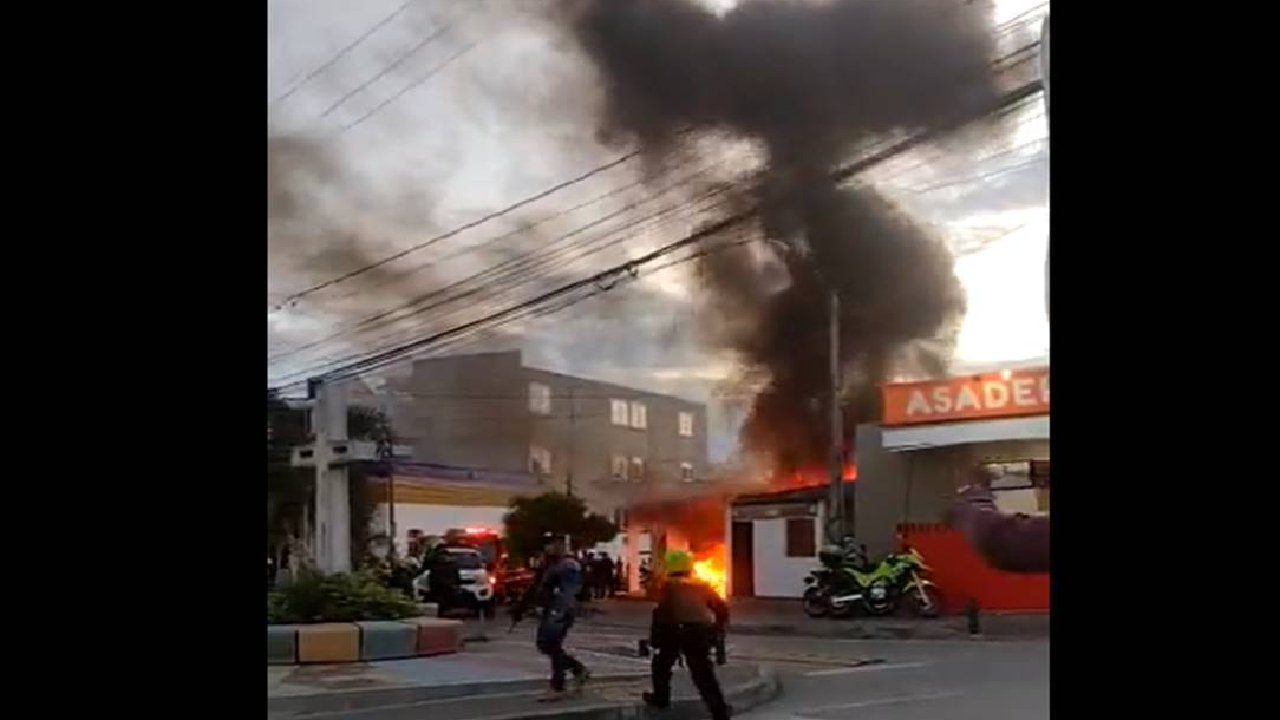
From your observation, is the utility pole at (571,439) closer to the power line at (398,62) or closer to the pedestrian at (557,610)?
the pedestrian at (557,610)

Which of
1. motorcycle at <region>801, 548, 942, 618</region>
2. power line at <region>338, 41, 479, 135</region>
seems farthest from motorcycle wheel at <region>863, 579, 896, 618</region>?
power line at <region>338, 41, 479, 135</region>

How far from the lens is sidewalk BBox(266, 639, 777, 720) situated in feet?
7.68

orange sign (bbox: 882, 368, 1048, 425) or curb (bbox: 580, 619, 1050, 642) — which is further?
curb (bbox: 580, 619, 1050, 642)

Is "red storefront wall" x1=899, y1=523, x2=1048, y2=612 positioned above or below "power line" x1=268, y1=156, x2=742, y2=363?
below

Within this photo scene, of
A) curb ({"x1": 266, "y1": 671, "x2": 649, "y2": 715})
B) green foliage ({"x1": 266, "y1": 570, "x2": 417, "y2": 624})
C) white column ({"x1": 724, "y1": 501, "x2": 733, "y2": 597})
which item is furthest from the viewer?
white column ({"x1": 724, "y1": 501, "x2": 733, "y2": 597})

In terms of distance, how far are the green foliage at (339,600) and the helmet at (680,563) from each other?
0.49m

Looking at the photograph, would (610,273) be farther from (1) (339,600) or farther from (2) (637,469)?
(1) (339,600)

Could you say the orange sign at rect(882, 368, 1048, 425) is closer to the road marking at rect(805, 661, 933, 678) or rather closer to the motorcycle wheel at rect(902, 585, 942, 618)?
the motorcycle wheel at rect(902, 585, 942, 618)

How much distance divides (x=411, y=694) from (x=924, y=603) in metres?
0.99

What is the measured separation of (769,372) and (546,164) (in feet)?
1.91

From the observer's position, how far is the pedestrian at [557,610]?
236 centimetres
